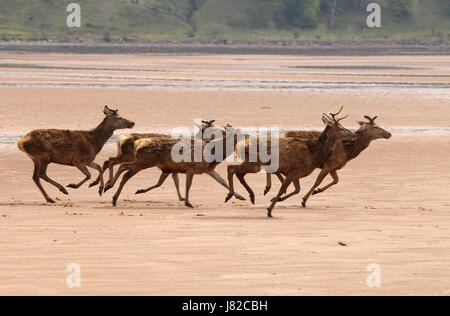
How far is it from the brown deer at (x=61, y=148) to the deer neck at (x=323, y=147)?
3.42 m

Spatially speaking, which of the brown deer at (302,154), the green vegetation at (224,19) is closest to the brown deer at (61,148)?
the brown deer at (302,154)

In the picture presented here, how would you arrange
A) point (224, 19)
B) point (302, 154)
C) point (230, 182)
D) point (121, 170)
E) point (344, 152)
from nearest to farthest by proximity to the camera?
point (302, 154)
point (230, 182)
point (121, 170)
point (344, 152)
point (224, 19)

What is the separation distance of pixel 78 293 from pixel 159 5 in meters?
112

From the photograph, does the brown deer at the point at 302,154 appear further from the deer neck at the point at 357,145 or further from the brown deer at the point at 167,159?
the deer neck at the point at 357,145

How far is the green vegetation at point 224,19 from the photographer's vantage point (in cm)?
10662

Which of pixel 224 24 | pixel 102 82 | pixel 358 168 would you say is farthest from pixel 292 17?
pixel 358 168

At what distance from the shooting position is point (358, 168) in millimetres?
21094

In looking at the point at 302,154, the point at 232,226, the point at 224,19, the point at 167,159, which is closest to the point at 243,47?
the point at 224,19

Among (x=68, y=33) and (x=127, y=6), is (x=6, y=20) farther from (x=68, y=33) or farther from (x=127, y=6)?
(x=127, y=6)

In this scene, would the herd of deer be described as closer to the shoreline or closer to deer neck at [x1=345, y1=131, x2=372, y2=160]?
deer neck at [x1=345, y1=131, x2=372, y2=160]

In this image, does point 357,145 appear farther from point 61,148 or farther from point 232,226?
point 61,148

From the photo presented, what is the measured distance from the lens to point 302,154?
51.4 ft

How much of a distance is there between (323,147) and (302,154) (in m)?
0.47

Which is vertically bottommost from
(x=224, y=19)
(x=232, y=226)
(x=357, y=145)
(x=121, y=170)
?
(x=232, y=226)
